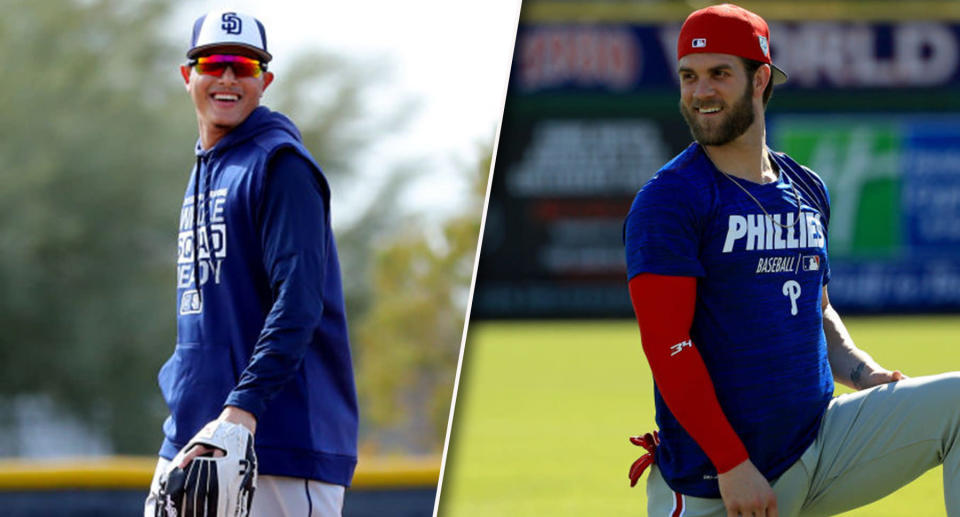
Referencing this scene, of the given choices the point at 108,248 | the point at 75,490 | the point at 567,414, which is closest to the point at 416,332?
the point at 108,248

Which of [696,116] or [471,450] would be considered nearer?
[696,116]

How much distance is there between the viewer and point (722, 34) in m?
3.59

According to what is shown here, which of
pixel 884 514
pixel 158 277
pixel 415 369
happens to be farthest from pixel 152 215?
pixel 884 514

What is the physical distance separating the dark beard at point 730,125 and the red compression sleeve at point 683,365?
394 millimetres

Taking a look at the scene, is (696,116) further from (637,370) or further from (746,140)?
(637,370)

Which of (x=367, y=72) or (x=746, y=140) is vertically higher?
(x=367, y=72)

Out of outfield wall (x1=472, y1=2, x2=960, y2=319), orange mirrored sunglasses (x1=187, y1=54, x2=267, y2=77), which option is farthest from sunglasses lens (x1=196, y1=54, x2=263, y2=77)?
outfield wall (x1=472, y1=2, x2=960, y2=319)

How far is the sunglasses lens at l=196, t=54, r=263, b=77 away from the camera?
3.85 meters

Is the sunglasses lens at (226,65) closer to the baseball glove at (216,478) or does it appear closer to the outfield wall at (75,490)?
the baseball glove at (216,478)

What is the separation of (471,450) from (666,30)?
35.3 feet

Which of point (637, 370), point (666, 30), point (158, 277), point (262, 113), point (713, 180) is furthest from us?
point (158, 277)

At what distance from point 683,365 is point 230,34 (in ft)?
4.90

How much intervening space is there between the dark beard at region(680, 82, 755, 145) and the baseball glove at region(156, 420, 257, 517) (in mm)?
1348

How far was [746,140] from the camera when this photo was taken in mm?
3672
